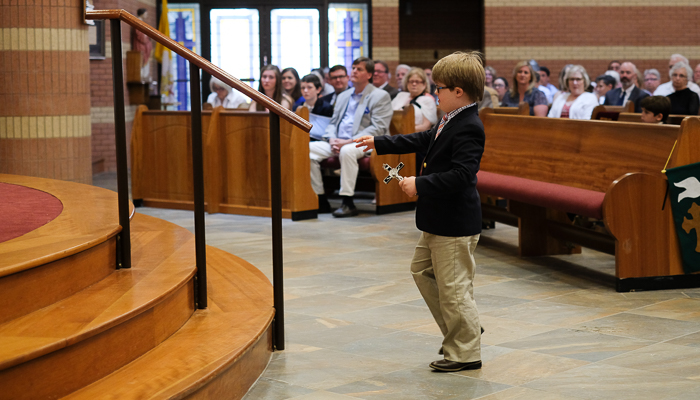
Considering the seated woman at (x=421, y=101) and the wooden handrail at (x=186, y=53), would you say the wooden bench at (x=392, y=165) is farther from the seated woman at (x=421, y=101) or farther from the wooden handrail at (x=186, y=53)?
the wooden handrail at (x=186, y=53)

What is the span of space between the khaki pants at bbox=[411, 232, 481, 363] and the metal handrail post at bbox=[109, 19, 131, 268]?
47.9 inches

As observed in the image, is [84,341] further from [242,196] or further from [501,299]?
[242,196]

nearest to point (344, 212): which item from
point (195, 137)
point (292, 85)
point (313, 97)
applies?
point (313, 97)

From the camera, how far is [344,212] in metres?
7.51

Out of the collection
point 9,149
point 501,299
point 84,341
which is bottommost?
point 501,299

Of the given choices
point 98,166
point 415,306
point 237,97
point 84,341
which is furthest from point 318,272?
point 98,166

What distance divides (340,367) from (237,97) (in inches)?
272

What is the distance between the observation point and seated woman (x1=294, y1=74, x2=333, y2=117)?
8094 mm

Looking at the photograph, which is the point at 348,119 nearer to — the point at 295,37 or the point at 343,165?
the point at 343,165

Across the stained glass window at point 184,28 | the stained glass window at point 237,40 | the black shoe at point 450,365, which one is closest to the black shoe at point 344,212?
the black shoe at point 450,365

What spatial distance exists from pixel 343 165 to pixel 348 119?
1.71ft

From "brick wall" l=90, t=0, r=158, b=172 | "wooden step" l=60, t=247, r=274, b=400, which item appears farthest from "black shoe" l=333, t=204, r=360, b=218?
"brick wall" l=90, t=0, r=158, b=172

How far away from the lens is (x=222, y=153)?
25.2 feet

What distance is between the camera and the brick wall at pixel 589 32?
1462 centimetres
